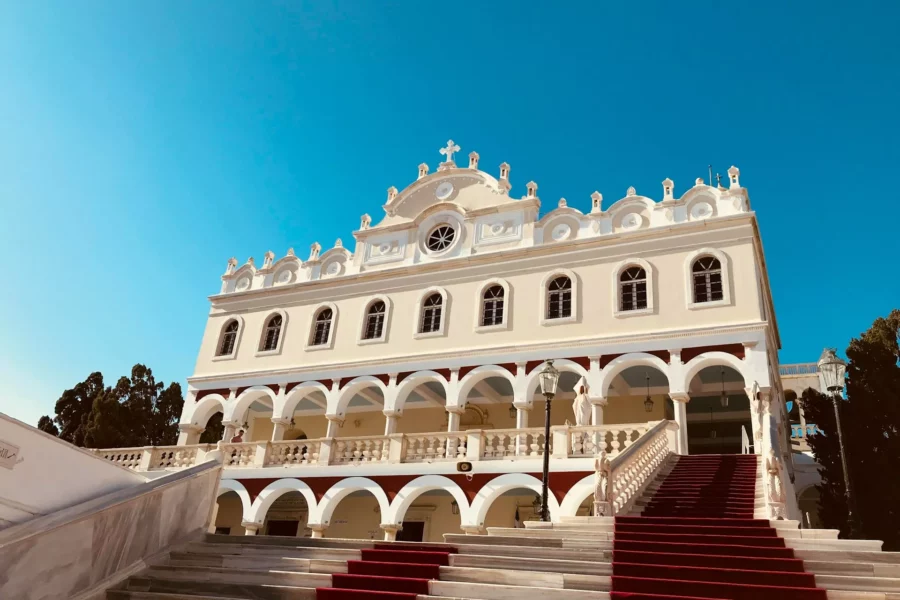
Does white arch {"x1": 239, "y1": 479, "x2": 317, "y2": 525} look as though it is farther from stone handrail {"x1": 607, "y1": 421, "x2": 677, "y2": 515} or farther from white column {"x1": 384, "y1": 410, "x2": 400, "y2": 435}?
stone handrail {"x1": 607, "y1": 421, "x2": 677, "y2": 515}

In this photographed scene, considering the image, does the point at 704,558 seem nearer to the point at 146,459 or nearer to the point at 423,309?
the point at 423,309

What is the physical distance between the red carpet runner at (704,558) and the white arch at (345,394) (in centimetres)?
1216

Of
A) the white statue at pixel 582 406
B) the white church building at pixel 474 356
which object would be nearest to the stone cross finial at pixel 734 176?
the white church building at pixel 474 356

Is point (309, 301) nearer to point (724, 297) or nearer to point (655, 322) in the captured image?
point (655, 322)

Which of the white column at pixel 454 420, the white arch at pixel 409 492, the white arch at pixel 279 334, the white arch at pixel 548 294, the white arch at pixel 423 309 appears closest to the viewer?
the white arch at pixel 409 492

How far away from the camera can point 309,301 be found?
82.2 ft

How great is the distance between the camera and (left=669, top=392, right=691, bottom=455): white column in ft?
55.2

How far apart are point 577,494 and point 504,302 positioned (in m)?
6.87

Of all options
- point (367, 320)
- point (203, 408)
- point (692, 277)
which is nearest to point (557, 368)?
point (692, 277)

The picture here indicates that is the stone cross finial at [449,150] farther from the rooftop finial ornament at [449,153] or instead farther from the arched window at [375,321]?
the arched window at [375,321]

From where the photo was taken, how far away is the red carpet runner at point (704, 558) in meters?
6.16

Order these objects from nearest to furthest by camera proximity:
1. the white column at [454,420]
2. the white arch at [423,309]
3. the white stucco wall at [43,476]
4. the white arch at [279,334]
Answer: the white stucco wall at [43,476] → the white column at [454,420] → the white arch at [423,309] → the white arch at [279,334]

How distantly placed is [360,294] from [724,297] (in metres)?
12.1

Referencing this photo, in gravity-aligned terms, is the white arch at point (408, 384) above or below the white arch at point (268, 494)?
above
